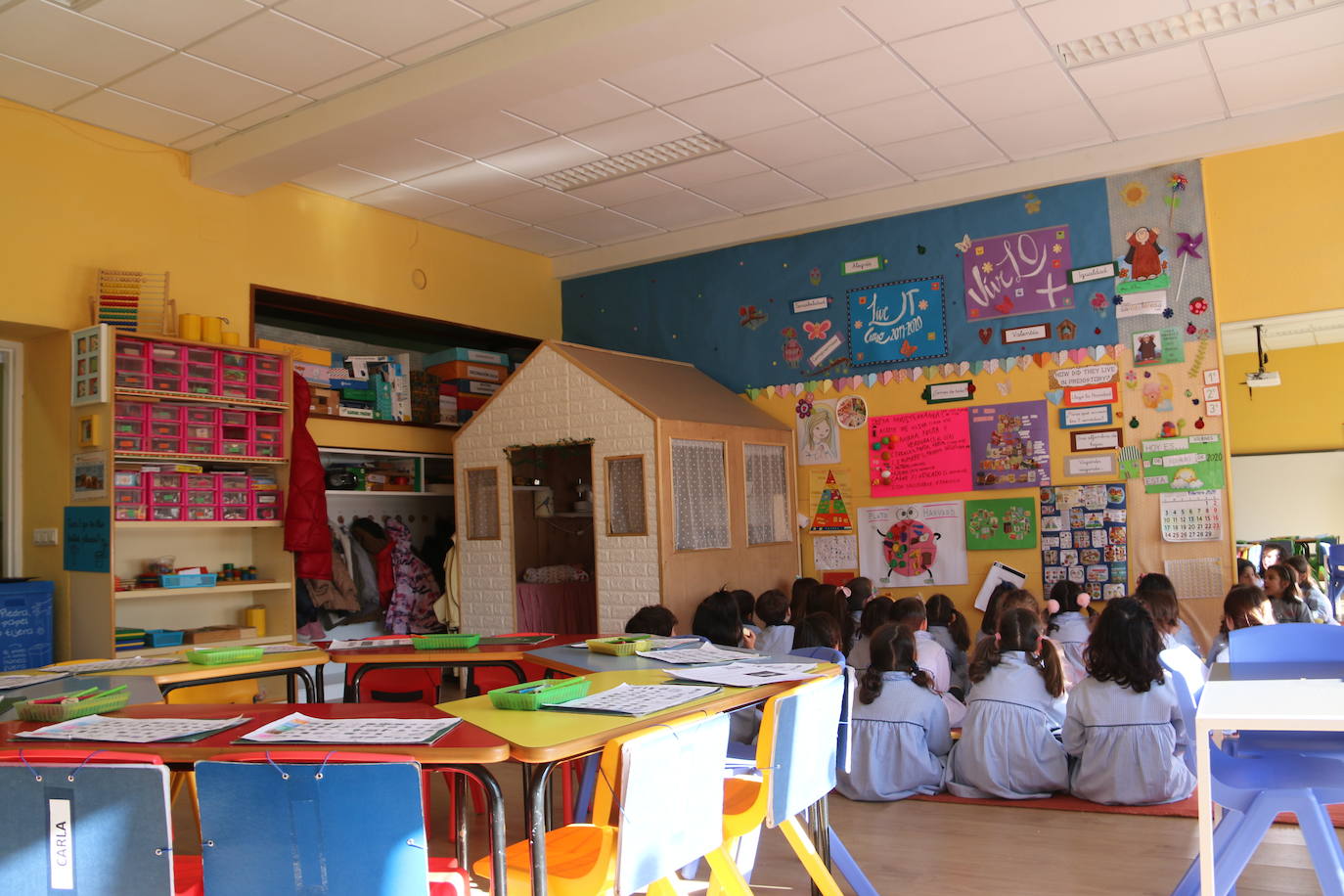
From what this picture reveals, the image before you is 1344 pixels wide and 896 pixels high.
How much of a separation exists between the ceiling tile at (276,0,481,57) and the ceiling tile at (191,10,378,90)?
9cm

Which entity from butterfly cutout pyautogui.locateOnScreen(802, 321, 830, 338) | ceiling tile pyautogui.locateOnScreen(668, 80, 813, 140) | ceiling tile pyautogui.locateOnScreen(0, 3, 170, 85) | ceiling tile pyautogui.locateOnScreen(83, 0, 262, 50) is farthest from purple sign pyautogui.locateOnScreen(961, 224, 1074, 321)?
ceiling tile pyautogui.locateOnScreen(0, 3, 170, 85)

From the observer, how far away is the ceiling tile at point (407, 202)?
267 inches

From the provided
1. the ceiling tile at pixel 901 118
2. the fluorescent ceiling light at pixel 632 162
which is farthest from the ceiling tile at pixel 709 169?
the ceiling tile at pixel 901 118

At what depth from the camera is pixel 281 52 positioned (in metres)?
4.80

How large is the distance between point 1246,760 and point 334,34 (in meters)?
4.33

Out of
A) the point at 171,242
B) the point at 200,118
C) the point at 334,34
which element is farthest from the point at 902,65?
the point at 171,242

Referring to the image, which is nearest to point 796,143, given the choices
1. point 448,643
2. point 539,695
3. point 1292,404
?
point 448,643

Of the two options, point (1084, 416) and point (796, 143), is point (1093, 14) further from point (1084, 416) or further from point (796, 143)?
point (1084, 416)

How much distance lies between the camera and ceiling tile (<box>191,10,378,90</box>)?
458 cm

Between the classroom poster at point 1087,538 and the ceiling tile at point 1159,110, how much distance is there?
6.66 feet

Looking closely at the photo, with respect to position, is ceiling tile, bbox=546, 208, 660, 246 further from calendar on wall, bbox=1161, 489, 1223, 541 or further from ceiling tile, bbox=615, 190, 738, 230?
calendar on wall, bbox=1161, 489, 1223, 541

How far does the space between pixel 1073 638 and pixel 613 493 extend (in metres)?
2.65

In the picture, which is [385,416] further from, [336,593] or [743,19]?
[743,19]

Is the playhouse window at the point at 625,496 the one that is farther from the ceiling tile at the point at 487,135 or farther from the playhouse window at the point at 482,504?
the ceiling tile at the point at 487,135
